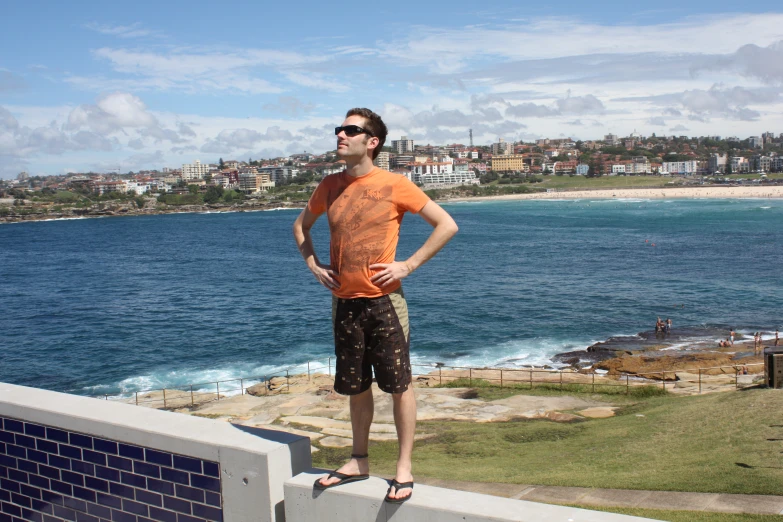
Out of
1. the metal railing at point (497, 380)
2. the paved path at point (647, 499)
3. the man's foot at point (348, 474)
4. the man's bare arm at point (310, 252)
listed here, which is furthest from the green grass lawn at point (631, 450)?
the man's bare arm at point (310, 252)

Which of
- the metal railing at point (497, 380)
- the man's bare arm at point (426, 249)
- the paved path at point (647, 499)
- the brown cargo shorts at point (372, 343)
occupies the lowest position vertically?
the metal railing at point (497, 380)

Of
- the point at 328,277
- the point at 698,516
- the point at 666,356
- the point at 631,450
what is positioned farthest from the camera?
the point at 666,356

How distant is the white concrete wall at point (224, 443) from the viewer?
3.92 meters

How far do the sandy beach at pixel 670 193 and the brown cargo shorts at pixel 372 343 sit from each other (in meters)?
170

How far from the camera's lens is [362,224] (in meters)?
4.10

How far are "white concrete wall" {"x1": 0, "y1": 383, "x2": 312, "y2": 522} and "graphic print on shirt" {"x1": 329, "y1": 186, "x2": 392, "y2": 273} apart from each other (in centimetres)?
105

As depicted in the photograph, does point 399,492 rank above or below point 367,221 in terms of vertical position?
below

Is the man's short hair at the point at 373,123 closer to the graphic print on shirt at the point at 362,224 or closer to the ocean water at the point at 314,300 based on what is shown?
the graphic print on shirt at the point at 362,224

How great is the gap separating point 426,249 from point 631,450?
28.9 ft

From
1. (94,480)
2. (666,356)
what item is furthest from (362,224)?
(666,356)

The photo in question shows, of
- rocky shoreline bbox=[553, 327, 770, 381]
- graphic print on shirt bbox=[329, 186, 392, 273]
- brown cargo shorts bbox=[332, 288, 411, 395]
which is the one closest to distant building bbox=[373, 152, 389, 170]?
graphic print on shirt bbox=[329, 186, 392, 273]

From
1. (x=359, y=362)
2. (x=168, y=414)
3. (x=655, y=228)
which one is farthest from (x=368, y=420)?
(x=655, y=228)

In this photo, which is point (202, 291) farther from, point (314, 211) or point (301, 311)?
point (314, 211)

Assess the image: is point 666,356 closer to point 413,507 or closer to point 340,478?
point 340,478
